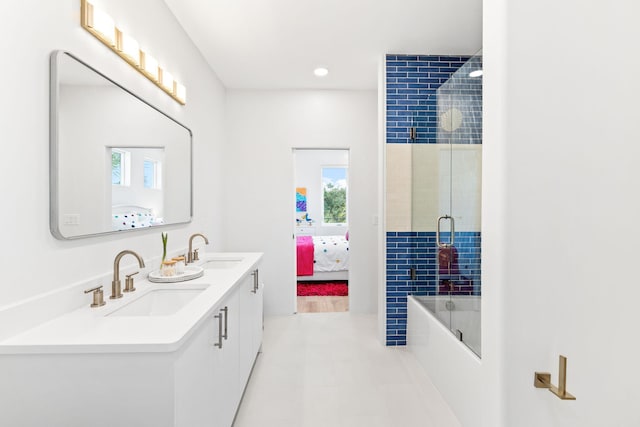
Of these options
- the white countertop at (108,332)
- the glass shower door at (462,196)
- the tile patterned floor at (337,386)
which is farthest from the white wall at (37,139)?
the glass shower door at (462,196)

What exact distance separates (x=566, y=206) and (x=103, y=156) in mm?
1926

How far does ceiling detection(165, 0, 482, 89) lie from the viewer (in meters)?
2.52

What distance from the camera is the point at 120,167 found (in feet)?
6.12

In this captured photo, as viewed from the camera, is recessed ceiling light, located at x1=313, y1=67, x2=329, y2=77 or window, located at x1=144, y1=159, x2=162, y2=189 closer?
window, located at x1=144, y1=159, x2=162, y2=189

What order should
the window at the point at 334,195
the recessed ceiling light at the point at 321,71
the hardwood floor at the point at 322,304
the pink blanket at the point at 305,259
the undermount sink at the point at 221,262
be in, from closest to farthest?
the undermount sink at the point at 221,262
the recessed ceiling light at the point at 321,71
the hardwood floor at the point at 322,304
the pink blanket at the point at 305,259
the window at the point at 334,195

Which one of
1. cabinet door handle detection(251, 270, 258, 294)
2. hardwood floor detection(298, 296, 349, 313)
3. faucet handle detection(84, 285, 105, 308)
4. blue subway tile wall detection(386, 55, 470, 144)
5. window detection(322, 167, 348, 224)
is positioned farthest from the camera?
window detection(322, 167, 348, 224)

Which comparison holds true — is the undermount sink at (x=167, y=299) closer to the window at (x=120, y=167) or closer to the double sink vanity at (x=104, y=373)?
the double sink vanity at (x=104, y=373)

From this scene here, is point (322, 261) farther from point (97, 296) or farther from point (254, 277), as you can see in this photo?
point (97, 296)

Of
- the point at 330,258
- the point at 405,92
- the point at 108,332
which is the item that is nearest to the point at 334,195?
the point at 330,258

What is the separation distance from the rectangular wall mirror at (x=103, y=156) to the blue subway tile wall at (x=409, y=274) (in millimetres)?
2029

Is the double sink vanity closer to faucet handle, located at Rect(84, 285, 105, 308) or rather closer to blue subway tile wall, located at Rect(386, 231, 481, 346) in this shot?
faucet handle, located at Rect(84, 285, 105, 308)

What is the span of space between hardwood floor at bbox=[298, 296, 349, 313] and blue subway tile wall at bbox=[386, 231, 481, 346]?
1139mm

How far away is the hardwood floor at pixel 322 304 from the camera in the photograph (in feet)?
14.3

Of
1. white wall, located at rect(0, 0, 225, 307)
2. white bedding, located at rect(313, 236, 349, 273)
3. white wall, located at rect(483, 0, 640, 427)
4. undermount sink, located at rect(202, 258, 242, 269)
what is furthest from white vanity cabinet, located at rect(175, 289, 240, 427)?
white bedding, located at rect(313, 236, 349, 273)
